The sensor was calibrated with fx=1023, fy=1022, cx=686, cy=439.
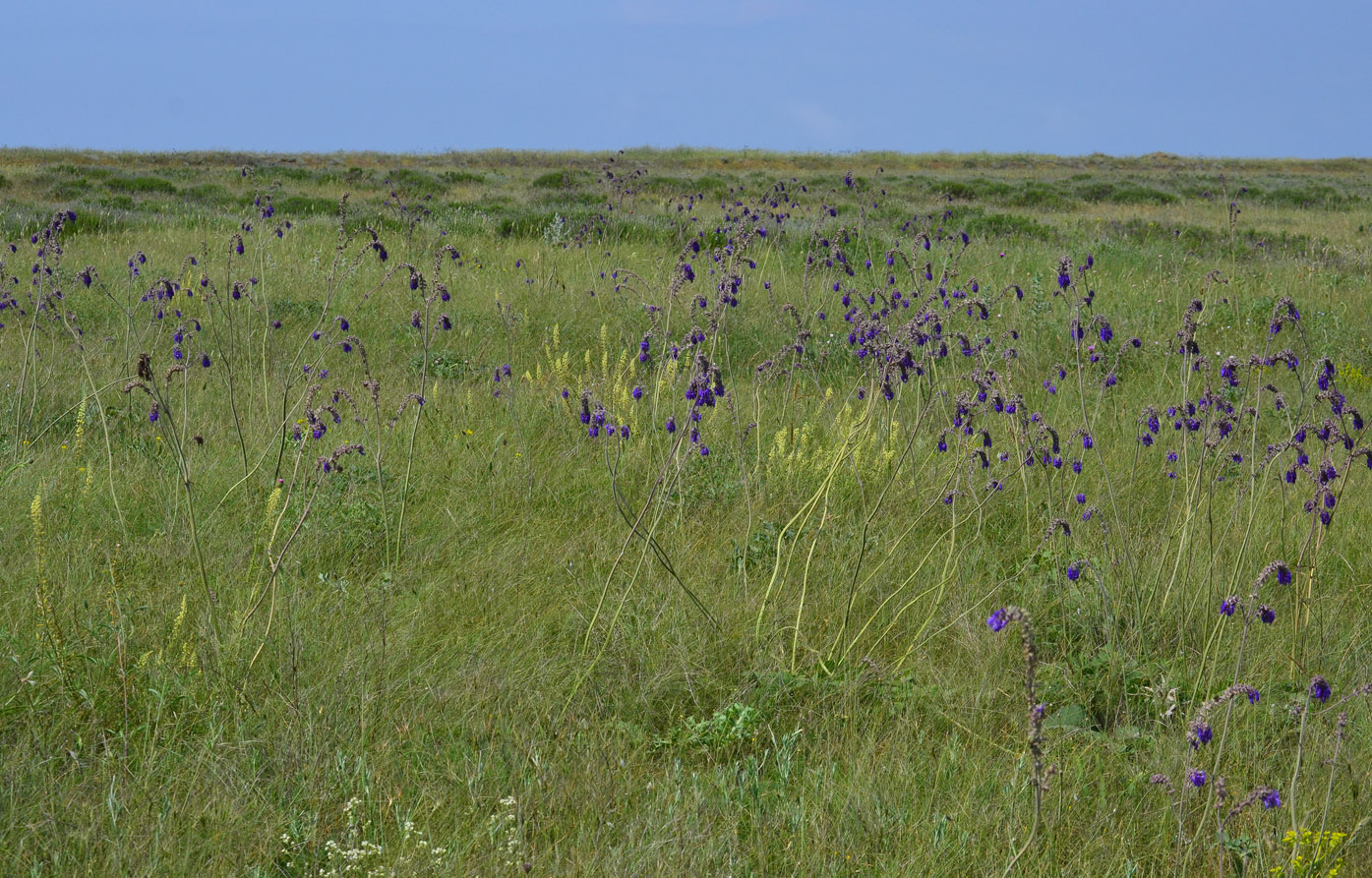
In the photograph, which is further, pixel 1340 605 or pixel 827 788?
pixel 1340 605

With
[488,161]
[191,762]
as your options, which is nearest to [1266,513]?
[191,762]

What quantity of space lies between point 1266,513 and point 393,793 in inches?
143

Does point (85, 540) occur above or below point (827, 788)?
above

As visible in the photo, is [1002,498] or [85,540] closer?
[85,540]

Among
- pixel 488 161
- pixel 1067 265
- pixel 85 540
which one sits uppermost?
pixel 488 161

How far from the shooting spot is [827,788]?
231cm

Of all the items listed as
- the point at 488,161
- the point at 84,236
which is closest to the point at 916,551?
the point at 84,236

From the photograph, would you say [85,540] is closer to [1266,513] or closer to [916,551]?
[916,551]

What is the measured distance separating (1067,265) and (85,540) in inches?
129

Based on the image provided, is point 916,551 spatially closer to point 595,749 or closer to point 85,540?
point 595,749

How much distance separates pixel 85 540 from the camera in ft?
11.2

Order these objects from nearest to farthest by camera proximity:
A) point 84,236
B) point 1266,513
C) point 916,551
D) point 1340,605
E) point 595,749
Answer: point 595,749
point 1340,605
point 916,551
point 1266,513
point 84,236

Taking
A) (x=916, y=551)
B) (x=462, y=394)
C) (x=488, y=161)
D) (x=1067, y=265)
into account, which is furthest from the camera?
(x=488, y=161)

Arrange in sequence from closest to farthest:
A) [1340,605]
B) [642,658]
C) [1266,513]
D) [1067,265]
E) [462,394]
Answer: [642,658] → [1067,265] → [1340,605] → [1266,513] → [462,394]
